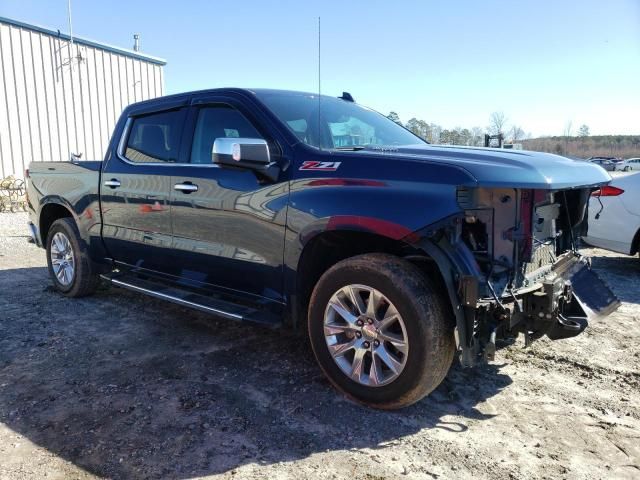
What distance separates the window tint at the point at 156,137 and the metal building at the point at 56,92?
9946 millimetres

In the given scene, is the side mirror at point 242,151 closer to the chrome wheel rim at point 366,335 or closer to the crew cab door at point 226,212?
the crew cab door at point 226,212

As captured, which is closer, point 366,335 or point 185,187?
point 366,335

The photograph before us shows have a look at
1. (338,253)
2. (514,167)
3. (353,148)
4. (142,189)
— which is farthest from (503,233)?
(142,189)

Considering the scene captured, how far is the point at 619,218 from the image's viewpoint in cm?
605

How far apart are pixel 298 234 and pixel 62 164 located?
336 centimetres

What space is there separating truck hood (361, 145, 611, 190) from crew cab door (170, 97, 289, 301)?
0.92 metres

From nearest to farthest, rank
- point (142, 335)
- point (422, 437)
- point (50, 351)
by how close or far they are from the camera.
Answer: point (422, 437)
point (50, 351)
point (142, 335)

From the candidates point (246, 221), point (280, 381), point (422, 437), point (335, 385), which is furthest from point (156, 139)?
point (422, 437)

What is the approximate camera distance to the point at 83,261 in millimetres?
5152

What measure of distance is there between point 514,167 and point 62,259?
4.74 m

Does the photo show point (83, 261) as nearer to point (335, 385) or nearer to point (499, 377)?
point (335, 385)

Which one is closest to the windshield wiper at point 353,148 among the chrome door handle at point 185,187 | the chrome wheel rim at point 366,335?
the chrome wheel rim at point 366,335

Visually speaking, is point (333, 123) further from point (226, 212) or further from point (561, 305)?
point (561, 305)

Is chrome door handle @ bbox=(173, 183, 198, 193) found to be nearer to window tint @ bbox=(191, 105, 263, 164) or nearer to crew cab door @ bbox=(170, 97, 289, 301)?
crew cab door @ bbox=(170, 97, 289, 301)
